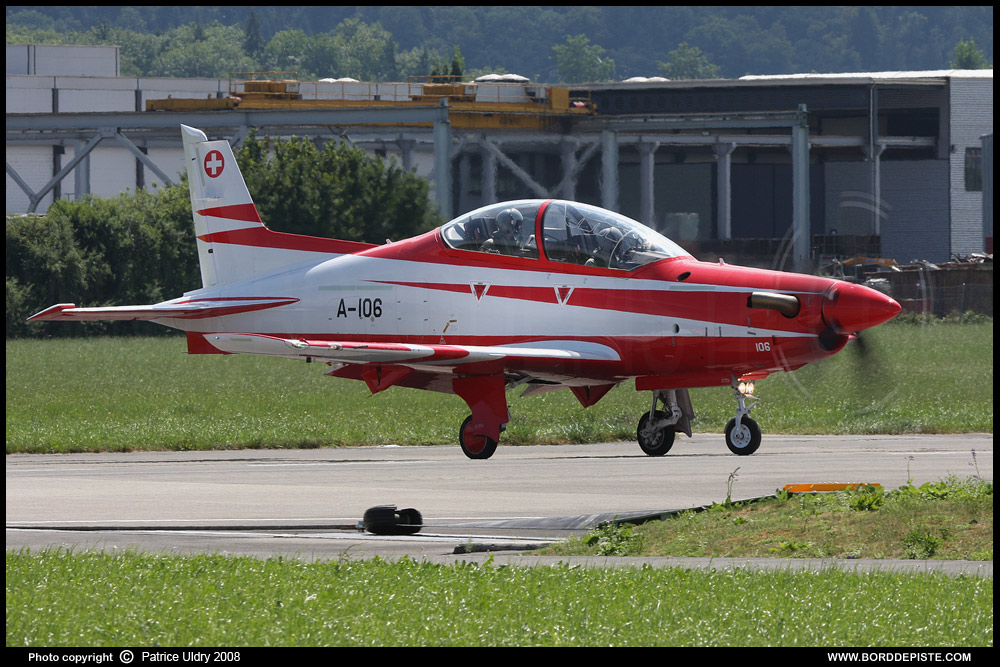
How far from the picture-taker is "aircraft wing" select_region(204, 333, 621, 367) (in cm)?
1798

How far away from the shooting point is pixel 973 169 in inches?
2982

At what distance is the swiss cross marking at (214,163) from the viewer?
2227 cm

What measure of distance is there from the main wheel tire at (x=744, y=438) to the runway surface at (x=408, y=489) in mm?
146

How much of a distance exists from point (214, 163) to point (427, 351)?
626 cm

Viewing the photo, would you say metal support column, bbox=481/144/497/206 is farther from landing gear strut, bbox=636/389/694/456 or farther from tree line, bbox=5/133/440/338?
landing gear strut, bbox=636/389/694/456

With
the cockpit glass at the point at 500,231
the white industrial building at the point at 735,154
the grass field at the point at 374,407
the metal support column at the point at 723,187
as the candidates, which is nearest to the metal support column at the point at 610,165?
the white industrial building at the point at 735,154

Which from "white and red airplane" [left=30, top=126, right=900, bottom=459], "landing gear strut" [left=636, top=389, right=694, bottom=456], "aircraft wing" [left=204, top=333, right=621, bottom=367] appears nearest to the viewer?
"white and red airplane" [left=30, top=126, right=900, bottom=459]

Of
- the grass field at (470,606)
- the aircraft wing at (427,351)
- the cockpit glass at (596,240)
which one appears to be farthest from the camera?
the cockpit glass at (596,240)

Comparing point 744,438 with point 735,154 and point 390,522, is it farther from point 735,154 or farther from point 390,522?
point 735,154

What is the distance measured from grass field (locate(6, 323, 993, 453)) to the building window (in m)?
37.1

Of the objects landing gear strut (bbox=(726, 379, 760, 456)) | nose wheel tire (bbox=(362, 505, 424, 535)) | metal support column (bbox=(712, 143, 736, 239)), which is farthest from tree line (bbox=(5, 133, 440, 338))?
nose wheel tire (bbox=(362, 505, 424, 535))

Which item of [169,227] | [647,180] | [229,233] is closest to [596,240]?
[229,233]

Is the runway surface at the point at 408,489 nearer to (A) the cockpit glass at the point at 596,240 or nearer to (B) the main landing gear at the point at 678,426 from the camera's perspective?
(B) the main landing gear at the point at 678,426

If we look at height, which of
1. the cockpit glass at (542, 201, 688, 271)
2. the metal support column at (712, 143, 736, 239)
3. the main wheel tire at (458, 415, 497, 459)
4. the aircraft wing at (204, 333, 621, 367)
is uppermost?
the metal support column at (712, 143, 736, 239)
